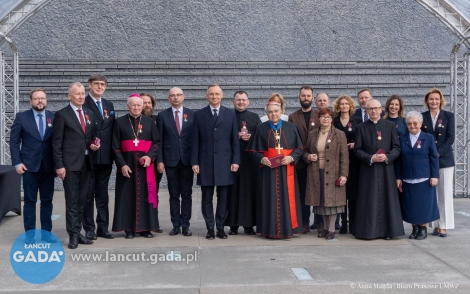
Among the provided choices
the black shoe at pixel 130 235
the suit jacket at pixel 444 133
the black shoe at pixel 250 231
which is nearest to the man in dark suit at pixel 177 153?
the black shoe at pixel 130 235

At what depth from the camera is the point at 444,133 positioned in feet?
26.0

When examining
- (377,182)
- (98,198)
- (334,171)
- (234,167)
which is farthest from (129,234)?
(377,182)

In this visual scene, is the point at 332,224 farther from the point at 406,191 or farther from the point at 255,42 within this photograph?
the point at 255,42

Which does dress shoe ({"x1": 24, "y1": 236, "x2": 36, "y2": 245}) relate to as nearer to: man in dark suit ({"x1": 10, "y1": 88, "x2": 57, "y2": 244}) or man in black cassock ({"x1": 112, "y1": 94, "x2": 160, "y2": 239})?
man in dark suit ({"x1": 10, "y1": 88, "x2": 57, "y2": 244})

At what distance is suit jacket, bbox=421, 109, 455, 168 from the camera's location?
25.8 feet

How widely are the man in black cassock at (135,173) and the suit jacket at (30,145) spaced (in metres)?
0.76

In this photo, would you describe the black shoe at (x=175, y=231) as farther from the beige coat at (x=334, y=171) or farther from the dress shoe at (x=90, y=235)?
the beige coat at (x=334, y=171)

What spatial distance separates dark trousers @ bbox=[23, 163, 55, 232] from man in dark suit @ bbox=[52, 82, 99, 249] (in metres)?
0.48

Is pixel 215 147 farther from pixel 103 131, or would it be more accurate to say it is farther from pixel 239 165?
pixel 103 131

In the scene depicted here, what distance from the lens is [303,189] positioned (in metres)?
8.06

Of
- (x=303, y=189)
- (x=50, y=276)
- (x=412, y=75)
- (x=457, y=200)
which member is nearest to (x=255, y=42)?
(x=412, y=75)

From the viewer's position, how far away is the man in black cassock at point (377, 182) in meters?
7.48

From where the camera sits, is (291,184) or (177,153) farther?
(177,153)

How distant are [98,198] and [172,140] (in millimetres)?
1125
